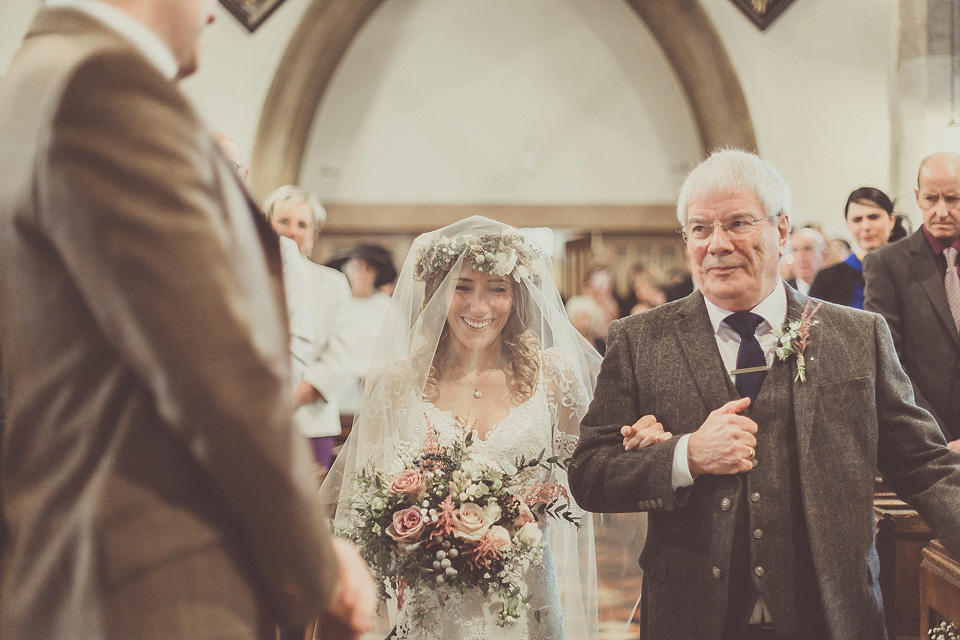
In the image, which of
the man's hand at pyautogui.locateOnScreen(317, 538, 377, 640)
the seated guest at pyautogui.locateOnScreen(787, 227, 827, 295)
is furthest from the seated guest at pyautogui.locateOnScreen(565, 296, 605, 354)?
the man's hand at pyautogui.locateOnScreen(317, 538, 377, 640)

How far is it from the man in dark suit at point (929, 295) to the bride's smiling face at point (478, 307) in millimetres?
1878

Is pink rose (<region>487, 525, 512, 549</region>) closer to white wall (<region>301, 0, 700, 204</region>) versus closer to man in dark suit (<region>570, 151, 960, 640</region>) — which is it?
man in dark suit (<region>570, 151, 960, 640</region>)

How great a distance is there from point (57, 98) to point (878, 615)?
2144 millimetres

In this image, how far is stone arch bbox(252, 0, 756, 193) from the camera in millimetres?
9695

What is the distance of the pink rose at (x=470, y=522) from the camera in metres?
2.59

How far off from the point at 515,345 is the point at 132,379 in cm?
230

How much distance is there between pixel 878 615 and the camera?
220cm

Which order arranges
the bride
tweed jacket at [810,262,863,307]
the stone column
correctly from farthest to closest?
the stone column, tweed jacket at [810,262,863,307], the bride

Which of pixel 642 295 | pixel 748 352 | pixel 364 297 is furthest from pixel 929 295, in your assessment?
pixel 642 295

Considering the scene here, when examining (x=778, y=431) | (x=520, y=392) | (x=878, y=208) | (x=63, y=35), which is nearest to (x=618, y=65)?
(x=878, y=208)

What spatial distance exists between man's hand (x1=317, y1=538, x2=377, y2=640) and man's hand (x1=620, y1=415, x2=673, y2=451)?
1135 mm

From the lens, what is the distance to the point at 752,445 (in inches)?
86.0

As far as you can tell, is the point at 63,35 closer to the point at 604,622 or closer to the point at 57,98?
the point at 57,98

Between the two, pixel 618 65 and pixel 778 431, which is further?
pixel 618 65
